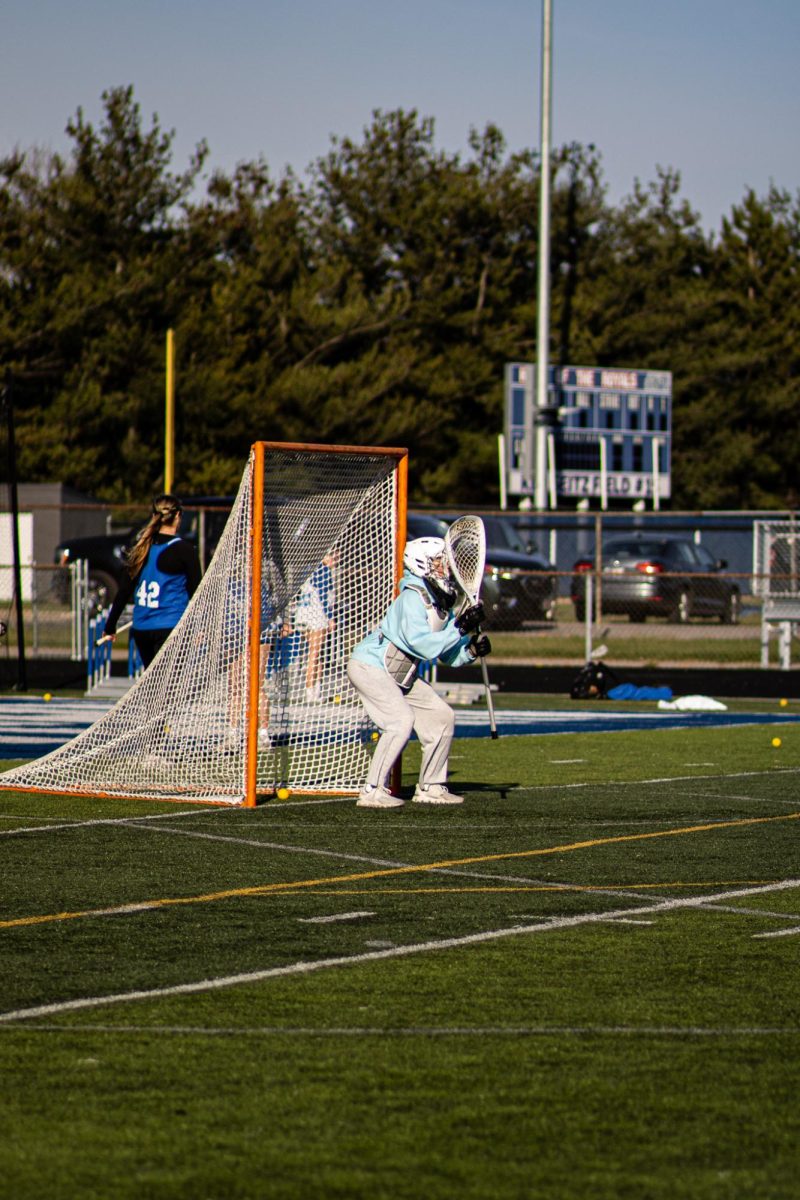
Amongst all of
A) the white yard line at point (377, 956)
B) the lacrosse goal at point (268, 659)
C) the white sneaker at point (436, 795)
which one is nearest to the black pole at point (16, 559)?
the lacrosse goal at point (268, 659)

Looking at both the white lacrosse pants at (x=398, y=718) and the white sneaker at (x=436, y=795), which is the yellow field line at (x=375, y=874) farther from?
the white sneaker at (x=436, y=795)

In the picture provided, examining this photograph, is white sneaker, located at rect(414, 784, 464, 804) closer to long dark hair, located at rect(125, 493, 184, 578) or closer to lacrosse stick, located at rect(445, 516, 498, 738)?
lacrosse stick, located at rect(445, 516, 498, 738)

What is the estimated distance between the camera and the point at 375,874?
28.8 ft

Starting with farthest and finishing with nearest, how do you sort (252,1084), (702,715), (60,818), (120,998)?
(702,715) < (60,818) < (120,998) < (252,1084)

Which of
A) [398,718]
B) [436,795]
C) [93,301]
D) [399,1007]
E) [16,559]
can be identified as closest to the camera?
[399,1007]

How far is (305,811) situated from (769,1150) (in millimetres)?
6717

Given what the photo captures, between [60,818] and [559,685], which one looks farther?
[559,685]

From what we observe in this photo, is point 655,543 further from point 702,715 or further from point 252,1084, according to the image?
point 252,1084

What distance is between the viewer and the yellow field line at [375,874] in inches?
303

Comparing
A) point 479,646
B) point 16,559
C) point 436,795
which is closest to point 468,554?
point 479,646

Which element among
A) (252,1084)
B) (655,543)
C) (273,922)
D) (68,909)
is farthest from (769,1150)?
(655,543)

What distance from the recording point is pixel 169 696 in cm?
1169

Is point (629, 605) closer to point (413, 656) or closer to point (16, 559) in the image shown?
point (16, 559)

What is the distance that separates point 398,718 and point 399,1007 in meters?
4.81
